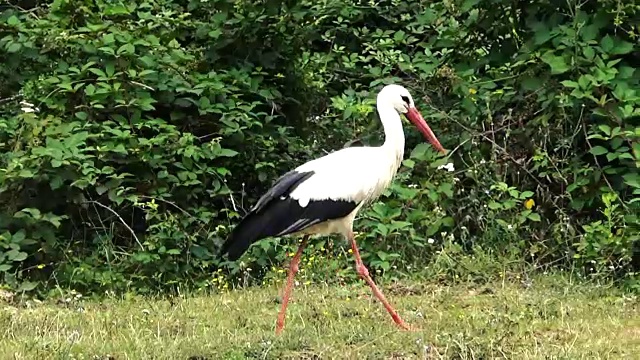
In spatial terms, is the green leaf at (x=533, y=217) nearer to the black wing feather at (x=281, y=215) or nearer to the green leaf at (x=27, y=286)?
the black wing feather at (x=281, y=215)

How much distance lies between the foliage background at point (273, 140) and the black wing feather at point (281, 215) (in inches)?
58.8

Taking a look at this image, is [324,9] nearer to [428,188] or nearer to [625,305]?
[428,188]

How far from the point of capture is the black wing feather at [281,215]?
5645 millimetres

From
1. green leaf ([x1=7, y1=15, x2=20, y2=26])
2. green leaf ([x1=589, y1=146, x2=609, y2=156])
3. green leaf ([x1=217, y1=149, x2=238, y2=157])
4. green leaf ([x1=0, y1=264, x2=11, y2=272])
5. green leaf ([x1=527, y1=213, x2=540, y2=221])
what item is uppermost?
green leaf ([x1=7, y1=15, x2=20, y2=26])

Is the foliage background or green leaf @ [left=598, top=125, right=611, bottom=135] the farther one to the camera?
the foliage background

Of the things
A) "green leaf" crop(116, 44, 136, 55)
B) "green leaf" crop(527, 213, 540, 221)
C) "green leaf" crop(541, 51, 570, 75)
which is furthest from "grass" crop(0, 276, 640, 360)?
"green leaf" crop(116, 44, 136, 55)

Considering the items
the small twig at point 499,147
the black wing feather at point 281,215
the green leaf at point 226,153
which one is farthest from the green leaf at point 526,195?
the green leaf at point 226,153

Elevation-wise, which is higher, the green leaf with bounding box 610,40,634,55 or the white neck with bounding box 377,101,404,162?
the green leaf with bounding box 610,40,634,55

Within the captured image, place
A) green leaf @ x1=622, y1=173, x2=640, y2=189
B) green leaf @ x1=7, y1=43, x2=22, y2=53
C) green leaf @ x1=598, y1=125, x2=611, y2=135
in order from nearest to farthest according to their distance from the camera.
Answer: green leaf @ x1=622, y1=173, x2=640, y2=189 < green leaf @ x1=598, y1=125, x2=611, y2=135 < green leaf @ x1=7, y1=43, x2=22, y2=53

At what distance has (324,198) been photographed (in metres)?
5.66

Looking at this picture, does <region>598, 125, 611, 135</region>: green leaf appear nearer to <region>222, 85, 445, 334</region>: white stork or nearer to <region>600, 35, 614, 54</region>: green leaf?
<region>600, 35, 614, 54</region>: green leaf

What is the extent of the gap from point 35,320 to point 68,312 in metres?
0.38

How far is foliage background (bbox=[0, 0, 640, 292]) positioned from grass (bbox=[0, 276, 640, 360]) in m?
0.58

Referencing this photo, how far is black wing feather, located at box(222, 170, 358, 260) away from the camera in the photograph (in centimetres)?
564
